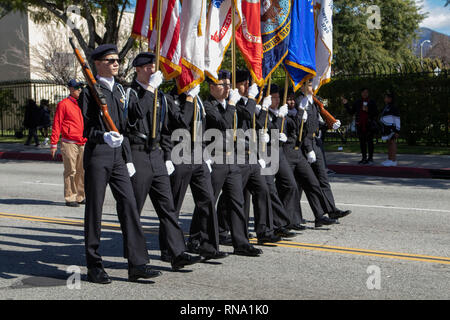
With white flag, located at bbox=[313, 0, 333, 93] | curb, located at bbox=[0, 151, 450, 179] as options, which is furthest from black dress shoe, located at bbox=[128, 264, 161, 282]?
curb, located at bbox=[0, 151, 450, 179]

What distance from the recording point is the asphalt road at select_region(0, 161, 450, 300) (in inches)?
206

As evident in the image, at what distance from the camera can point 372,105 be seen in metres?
16.2

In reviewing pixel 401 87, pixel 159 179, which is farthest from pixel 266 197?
pixel 401 87

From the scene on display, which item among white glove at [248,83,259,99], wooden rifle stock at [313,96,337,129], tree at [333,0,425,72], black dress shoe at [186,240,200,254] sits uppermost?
tree at [333,0,425,72]

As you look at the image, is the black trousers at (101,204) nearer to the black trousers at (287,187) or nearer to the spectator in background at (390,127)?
the black trousers at (287,187)

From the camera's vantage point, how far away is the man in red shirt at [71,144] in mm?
10250

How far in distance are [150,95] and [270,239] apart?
230 centimetres

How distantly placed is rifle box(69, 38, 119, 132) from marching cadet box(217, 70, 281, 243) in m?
1.78

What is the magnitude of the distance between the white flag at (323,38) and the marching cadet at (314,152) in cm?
54

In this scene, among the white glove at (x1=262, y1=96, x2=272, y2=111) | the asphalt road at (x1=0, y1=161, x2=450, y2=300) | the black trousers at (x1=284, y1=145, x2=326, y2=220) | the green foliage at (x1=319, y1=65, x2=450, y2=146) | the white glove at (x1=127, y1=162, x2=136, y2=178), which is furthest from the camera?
the green foliage at (x1=319, y1=65, x2=450, y2=146)

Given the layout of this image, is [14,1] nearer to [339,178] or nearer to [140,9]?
[339,178]

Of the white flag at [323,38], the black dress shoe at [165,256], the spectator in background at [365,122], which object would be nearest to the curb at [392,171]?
the spectator in background at [365,122]

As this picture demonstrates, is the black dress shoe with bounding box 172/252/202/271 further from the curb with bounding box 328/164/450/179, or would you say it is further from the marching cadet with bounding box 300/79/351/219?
the curb with bounding box 328/164/450/179

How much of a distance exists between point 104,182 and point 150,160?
1.84 ft
